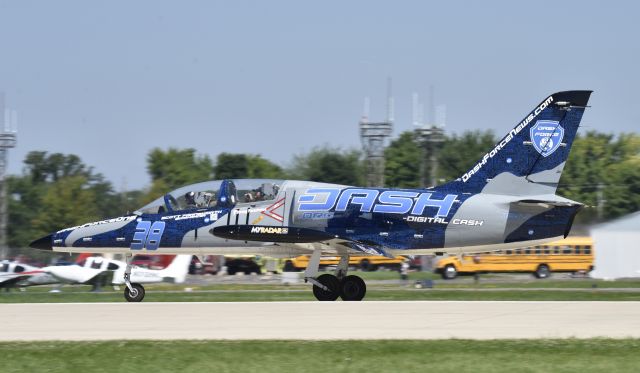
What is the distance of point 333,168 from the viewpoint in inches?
4021

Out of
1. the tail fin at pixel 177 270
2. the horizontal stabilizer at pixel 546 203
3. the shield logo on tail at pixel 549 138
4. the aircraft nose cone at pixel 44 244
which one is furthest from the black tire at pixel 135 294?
the tail fin at pixel 177 270

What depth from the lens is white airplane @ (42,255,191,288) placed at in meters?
39.4

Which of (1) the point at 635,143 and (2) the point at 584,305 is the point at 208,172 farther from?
(2) the point at 584,305

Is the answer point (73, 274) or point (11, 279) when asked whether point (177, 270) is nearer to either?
point (73, 274)

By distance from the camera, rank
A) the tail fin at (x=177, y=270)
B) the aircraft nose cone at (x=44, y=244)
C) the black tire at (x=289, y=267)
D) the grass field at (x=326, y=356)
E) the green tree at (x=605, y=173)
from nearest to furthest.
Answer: the grass field at (x=326, y=356) → the aircraft nose cone at (x=44, y=244) → the tail fin at (x=177, y=270) → the black tire at (x=289, y=267) → the green tree at (x=605, y=173)

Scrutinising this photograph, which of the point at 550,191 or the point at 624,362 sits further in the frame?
the point at 550,191

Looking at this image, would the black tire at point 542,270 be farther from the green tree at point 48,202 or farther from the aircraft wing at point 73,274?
the green tree at point 48,202

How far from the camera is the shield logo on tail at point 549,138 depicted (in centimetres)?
2523

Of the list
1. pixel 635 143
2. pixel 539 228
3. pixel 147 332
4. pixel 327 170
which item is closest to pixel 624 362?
pixel 147 332

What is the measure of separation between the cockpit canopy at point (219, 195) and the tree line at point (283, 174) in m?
61.5

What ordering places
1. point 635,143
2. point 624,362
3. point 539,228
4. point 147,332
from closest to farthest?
point 624,362
point 147,332
point 539,228
point 635,143

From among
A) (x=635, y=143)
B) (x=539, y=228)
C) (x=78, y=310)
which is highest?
(x=635, y=143)

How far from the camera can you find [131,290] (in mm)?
25812

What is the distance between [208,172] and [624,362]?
359 feet
